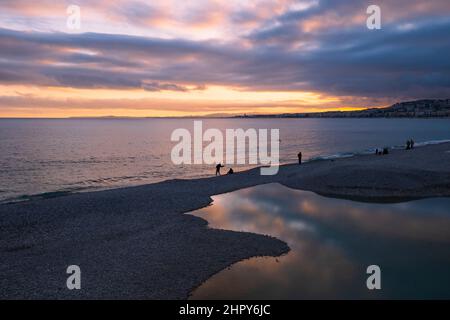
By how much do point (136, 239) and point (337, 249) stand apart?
11411mm

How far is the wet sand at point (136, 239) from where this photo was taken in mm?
15266

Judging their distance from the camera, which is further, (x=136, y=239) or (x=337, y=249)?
(x=136, y=239)

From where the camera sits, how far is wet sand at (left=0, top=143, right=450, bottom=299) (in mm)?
15266

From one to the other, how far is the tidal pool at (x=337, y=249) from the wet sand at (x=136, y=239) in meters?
1.42

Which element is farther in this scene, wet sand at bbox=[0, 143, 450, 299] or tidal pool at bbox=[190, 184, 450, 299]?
wet sand at bbox=[0, 143, 450, 299]

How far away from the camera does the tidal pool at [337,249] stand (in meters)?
14.6

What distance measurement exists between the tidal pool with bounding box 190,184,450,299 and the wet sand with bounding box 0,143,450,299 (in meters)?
1.42

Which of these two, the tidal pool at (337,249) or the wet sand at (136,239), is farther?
the wet sand at (136,239)

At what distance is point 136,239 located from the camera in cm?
2089

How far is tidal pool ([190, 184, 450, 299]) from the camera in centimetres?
1456
